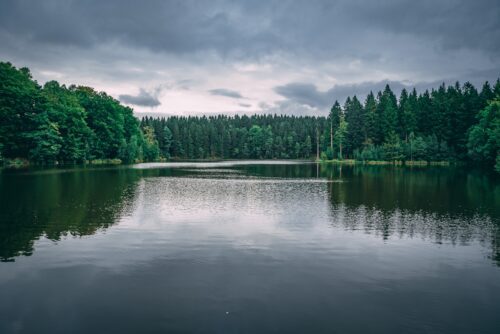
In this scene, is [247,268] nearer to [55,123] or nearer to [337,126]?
[55,123]

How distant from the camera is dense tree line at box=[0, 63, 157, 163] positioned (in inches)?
3147

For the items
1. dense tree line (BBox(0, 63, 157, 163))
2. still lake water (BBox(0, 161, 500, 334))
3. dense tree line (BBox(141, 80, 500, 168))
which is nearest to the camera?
still lake water (BBox(0, 161, 500, 334))

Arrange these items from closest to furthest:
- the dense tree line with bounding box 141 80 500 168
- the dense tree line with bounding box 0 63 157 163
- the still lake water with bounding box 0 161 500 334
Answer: the still lake water with bounding box 0 161 500 334 < the dense tree line with bounding box 0 63 157 163 < the dense tree line with bounding box 141 80 500 168

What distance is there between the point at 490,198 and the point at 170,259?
30.5 meters

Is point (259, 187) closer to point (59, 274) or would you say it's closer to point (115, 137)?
point (59, 274)

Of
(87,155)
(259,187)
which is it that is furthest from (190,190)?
(87,155)

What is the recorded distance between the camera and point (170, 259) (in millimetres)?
16078

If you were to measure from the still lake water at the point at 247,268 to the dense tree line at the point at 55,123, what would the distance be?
59.7m

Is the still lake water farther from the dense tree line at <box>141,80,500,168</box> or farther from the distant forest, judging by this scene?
the dense tree line at <box>141,80,500,168</box>

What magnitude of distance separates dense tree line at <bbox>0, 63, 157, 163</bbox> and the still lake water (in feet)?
196

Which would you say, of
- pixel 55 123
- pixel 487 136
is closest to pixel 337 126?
pixel 487 136

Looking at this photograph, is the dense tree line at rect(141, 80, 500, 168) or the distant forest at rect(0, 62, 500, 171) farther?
the dense tree line at rect(141, 80, 500, 168)

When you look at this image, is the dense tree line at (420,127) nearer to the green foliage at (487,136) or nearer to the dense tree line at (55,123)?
the green foliage at (487,136)

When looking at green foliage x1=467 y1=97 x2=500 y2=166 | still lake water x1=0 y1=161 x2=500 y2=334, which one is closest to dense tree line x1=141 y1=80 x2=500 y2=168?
green foliage x1=467 y1=97 x2=500 y2=166
